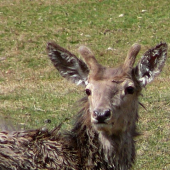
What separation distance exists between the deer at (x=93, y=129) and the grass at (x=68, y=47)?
204 centimetres

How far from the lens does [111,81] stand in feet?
19.3

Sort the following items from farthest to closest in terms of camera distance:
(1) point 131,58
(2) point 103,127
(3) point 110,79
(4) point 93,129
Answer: (1) point 131,58 → (3) point 110,79 → (4) point 93,129 → (2) point 103,127

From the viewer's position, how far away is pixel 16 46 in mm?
16938

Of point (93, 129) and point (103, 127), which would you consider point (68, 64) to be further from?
point (103, 127)

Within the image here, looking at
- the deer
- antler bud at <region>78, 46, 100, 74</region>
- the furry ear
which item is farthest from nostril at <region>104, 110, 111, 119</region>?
the furry ear

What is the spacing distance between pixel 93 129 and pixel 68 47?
36.4 ft

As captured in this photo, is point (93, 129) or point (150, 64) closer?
point (93, 129)

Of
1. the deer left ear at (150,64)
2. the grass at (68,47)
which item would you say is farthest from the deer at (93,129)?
the grass at (68,47)

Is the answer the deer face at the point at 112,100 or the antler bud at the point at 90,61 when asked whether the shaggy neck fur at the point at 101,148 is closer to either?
the deer face at the point at 112,100

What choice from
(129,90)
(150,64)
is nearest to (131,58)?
(150,64)

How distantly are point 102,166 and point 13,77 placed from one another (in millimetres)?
8656

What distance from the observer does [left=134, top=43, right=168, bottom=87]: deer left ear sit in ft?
20.2

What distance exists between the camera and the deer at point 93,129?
5492 millimetres

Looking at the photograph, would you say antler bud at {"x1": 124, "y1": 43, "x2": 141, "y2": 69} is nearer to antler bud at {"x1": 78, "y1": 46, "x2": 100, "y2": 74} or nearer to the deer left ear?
the deer left ear
